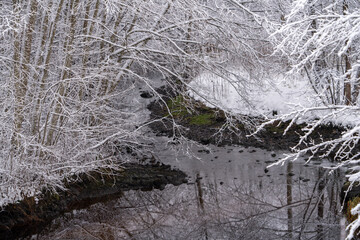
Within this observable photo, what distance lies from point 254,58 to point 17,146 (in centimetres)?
524

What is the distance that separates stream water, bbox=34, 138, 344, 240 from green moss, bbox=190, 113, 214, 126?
4.83 meters

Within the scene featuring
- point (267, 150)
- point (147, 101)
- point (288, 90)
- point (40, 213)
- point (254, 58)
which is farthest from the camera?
point (147, 101)

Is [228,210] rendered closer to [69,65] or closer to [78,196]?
[78,196]

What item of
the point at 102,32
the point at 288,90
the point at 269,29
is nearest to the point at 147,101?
the point at 288,90

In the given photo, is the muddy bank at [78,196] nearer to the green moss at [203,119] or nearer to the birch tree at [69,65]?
the birch tree at [69,65]

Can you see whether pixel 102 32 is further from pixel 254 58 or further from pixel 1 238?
pixel 1 238

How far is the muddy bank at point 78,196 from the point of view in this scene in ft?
22.4

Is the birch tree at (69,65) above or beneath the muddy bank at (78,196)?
above

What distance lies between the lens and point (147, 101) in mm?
19281

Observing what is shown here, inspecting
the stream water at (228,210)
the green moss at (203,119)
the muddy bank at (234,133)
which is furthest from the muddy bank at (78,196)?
the green moss at (203,119)

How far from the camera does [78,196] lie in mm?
8164

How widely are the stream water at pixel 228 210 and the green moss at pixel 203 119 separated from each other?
483 cm

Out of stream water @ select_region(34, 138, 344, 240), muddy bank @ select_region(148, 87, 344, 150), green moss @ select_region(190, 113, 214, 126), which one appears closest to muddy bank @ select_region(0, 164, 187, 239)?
stream water @ select_region(34, 138, 344, 240)

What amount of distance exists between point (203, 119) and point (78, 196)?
7.73 meters
